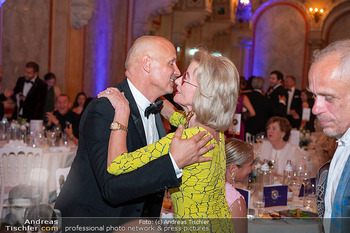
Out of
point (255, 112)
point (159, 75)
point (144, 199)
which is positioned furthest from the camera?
point (255, 112)

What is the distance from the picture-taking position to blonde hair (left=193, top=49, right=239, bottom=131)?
1.75 metres

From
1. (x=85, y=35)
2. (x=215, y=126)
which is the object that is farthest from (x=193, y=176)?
(x=85, y=35)

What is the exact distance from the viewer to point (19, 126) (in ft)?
18.6

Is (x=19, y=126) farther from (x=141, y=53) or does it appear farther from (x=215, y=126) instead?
(x=215, y=126)

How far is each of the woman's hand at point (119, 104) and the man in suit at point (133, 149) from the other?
0.03 metres

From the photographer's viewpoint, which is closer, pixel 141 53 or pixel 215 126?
pixel 215 126

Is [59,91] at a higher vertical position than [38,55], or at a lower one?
lower

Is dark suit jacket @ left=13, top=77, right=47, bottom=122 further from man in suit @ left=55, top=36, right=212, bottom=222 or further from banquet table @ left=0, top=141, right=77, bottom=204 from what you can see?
man in suit @ left=55, top=36, right=212, bottom=222

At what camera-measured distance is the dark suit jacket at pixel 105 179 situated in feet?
5.23

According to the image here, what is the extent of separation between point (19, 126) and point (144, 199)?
13.8 ft

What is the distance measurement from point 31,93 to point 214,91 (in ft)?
18.3

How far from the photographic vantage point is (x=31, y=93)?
6.75 m

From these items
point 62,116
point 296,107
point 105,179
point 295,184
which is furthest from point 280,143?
point 296,107

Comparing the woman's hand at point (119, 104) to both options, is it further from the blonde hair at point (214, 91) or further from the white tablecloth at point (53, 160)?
the white tablecloth at point (53, 160)
